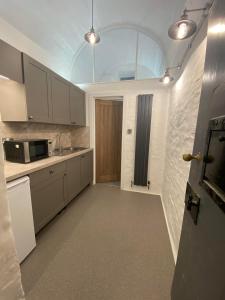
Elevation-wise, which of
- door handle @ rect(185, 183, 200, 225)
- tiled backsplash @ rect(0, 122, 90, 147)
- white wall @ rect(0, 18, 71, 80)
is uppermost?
white wall @ rect(0, 18, 71, 80)

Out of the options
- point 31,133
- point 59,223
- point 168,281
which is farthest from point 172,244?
point 31,133

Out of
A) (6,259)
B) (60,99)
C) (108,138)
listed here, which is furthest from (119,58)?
(6,259)

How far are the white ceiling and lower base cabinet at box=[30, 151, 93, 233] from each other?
6.71 feet

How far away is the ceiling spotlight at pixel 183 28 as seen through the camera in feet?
3.25

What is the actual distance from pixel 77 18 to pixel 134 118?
1.88 m

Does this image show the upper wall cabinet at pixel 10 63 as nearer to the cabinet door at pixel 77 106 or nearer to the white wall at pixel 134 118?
the cabinet door at pixel 77 106

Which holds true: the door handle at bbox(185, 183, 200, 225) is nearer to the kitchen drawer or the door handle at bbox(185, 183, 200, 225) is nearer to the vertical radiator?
the kitchen drawer

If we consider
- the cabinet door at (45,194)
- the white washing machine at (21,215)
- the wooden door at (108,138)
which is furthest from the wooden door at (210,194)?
the wooden door at (108,138)

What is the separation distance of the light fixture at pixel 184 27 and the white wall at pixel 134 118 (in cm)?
161

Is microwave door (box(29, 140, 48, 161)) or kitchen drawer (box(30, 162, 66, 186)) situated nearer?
kitchen drawer (box(30, 162, 66, 186))

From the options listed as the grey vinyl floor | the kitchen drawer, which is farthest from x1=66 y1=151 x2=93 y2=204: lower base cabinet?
the grey vinyl floor

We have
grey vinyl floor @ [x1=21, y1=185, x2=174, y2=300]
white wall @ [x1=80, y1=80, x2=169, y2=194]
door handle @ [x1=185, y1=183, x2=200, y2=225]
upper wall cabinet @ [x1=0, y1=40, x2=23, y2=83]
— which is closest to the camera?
door handle @ [x1=185, y1=183, x2=200, y2=225]

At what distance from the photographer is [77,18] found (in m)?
2.12

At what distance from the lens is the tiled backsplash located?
190 cm
